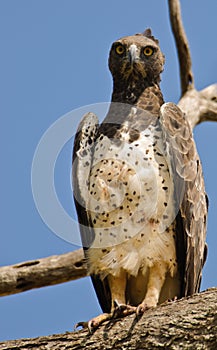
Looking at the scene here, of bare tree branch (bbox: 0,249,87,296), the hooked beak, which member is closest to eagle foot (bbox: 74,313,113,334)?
bare tree branch (bbox: 0,249,87,296)

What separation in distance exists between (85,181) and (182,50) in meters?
5.03

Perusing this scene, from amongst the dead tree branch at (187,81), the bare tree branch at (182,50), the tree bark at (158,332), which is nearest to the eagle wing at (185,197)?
the tree bark at (158,332)

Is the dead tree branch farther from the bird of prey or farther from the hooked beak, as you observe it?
the bird of prey

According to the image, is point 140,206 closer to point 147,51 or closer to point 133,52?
point 133,52

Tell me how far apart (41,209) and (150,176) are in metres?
1.41

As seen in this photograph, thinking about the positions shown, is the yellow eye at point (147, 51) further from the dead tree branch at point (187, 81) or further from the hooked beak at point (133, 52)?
the dead tree branch at point (187, 81)

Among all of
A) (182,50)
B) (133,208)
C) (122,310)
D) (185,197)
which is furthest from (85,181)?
(182,50)

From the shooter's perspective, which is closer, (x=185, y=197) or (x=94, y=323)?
(x=94, y=323)

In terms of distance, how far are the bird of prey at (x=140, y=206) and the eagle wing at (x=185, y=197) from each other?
1cm

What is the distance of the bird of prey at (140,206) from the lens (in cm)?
743

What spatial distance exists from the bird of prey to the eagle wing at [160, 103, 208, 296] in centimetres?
1

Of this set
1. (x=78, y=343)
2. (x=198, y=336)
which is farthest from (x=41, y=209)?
(x=198, y=336)

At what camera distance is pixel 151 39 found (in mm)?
9008

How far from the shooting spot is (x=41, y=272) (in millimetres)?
9500
